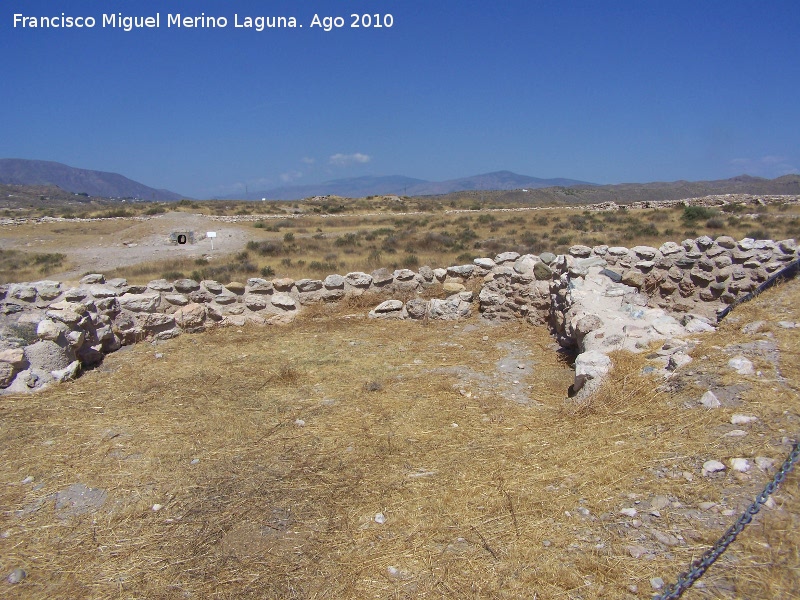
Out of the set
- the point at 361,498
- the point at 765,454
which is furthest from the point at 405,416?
the point at 765,454

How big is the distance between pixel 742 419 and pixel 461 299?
5.94 metres

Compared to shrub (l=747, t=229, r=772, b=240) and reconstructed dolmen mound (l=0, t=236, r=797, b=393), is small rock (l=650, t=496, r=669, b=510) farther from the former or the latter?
shrub (l=747, t=229, r=772, b=240)

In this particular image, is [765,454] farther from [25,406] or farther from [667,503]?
[25,406]

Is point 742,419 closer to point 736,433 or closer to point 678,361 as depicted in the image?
point 736,433

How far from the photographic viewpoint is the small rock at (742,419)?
4238 mm

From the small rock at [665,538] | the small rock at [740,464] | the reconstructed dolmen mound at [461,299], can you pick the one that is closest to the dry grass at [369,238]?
the reconstructed dolmen mound at [461,299]

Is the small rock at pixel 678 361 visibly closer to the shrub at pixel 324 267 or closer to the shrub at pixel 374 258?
the shrub at pixel 324 267

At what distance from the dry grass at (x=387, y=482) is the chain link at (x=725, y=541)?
0.05m

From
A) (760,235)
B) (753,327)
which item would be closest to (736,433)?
(753,327)

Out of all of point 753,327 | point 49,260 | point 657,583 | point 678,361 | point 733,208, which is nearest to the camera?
point 657,583

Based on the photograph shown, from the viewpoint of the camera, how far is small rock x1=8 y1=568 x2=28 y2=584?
137 inches

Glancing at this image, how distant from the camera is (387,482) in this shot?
4.35m

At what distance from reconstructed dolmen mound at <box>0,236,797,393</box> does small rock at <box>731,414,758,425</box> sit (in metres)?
2.28

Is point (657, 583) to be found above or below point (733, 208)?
below
